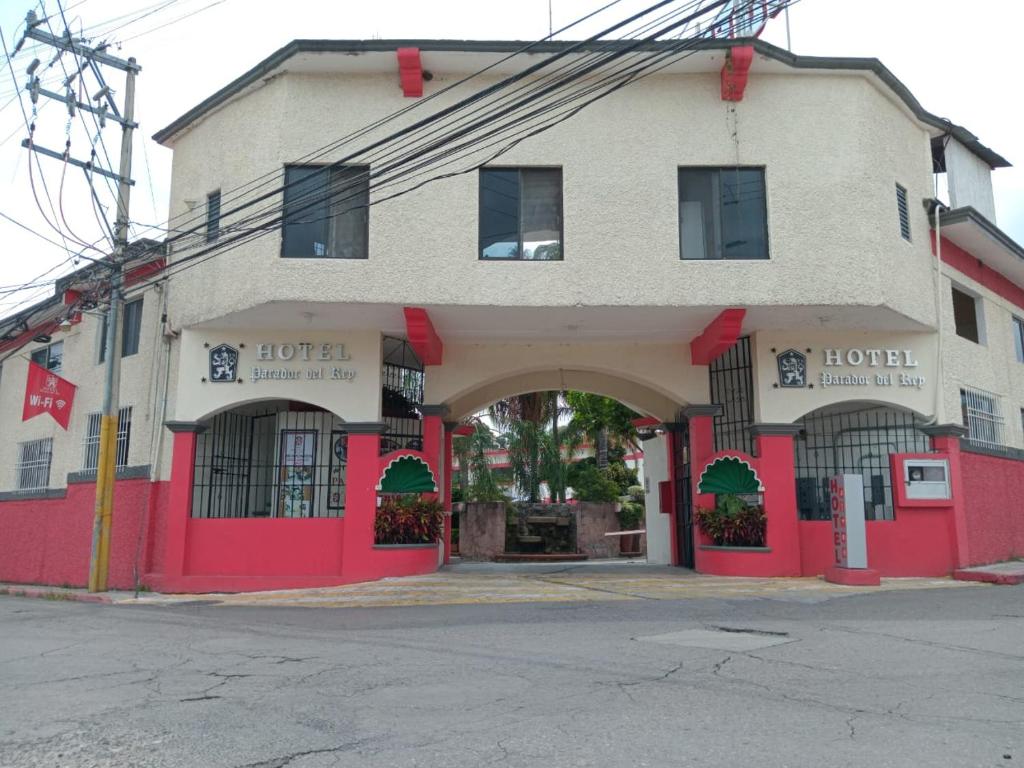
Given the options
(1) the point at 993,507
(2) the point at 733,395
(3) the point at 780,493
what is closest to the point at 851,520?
(3) the point at 780,493

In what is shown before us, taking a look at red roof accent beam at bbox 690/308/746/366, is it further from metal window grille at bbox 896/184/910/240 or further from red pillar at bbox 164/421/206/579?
red pillar at bbox 164/421/206/579

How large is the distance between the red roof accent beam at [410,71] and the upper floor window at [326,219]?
4.63 feet

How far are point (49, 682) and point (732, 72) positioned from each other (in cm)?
1185

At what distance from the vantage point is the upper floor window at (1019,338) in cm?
1845

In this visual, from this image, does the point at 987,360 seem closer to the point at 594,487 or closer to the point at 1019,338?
the point at 1019,338

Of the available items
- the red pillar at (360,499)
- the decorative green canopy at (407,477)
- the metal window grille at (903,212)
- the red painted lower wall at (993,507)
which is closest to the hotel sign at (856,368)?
the red painted lower wall at (993,507)

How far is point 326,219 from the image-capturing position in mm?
13469

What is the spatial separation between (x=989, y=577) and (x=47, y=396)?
16954mm

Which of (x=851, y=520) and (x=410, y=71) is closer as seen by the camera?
(x=851, y=520)

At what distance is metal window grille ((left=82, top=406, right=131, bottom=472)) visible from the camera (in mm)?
15711

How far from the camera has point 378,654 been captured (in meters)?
7.51

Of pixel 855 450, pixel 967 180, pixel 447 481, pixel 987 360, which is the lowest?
pixel 447 481

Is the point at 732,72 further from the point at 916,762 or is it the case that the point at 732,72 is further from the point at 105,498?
the point at 105,498

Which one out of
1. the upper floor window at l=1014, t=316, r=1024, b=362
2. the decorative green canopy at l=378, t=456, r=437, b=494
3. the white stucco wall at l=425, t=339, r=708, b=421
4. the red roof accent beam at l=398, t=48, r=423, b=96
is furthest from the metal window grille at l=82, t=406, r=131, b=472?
the upper floor window at l=1014, t=316, r=1024, b=362
